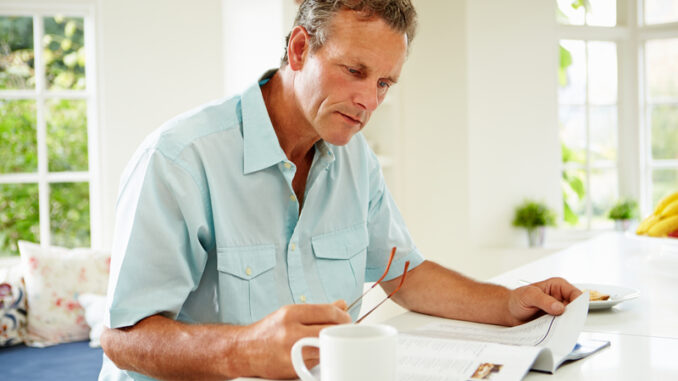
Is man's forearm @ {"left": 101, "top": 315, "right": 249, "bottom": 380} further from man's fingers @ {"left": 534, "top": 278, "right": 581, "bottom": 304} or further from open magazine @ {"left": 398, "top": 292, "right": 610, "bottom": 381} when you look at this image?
man's fingers @ {"left": 534, "top": 278, "right": 581, "bottom": 304}

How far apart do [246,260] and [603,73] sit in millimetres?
4145

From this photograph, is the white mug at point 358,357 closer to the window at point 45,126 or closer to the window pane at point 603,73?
the window at point 45,126

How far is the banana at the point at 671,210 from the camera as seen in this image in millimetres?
2074

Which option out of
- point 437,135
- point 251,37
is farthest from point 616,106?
point 251,37

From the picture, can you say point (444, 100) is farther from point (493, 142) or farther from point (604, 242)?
point (604, 242)

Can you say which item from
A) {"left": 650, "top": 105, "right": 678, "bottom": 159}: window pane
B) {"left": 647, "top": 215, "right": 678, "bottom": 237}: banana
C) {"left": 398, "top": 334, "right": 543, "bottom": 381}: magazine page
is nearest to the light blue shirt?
{"left": 398, "top": 334, "right": 543, "bottom": 381}: magazine page

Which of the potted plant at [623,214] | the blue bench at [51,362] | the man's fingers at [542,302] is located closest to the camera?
the man's fingers at [542,302]

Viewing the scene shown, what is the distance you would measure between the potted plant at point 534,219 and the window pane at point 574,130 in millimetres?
623

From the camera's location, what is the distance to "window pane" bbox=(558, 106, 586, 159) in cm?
461

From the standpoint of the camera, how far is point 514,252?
4141 mm

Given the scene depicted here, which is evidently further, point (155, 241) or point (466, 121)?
point (466, 121)

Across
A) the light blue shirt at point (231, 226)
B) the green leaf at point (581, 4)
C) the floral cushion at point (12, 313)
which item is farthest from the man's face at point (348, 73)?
the green leaf at point (581, 4)

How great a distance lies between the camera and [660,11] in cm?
457

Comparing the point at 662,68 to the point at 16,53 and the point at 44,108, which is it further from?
the point at 16,53
